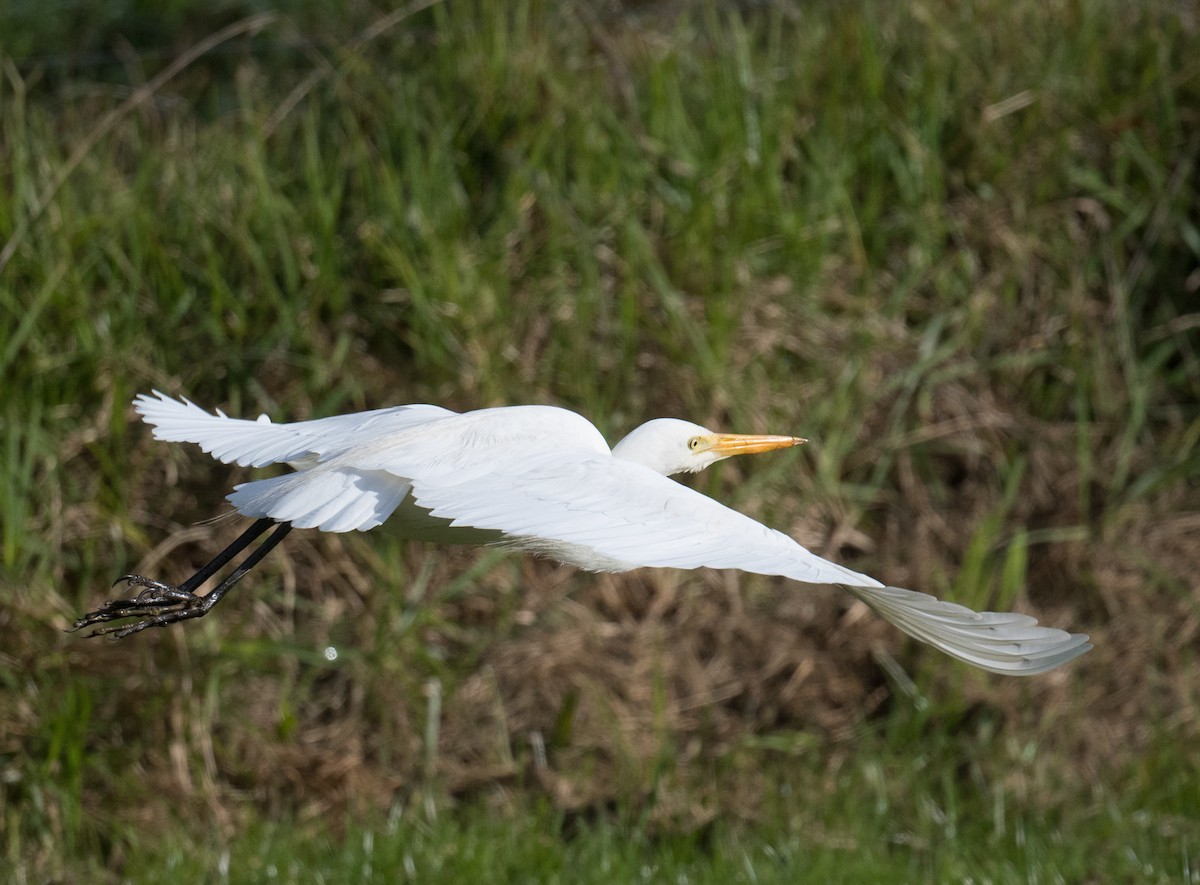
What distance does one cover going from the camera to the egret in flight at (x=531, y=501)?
6.35 ft

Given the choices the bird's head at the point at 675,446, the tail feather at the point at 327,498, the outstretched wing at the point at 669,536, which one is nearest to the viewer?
the outstretched wing at the point at 669,536

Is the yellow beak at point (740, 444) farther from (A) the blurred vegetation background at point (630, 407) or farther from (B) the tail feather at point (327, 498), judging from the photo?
(A) the blurred vegetation background at point (630, 407)

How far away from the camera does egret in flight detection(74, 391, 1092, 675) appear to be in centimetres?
194

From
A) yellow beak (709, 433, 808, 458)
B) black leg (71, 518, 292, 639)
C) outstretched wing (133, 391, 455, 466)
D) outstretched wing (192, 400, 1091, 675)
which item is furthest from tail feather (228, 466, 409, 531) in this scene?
yellow beak (709, 433, 808, 458)

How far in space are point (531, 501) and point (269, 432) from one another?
2.23ft

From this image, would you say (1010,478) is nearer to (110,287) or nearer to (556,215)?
(556,215)

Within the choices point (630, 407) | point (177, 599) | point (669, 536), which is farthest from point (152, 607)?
point (630, 407)

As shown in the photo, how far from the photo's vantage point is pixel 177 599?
2582 millimetres

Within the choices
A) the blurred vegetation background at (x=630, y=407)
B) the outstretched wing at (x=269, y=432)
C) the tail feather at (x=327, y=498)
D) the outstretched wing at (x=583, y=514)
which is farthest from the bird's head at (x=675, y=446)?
the blurred vegetation background at (x=630, y=407)

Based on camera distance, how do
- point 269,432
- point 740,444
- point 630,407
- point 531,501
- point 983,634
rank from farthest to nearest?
point 630,407
point 740,444
point 269,432
point 531,501
point 983,634

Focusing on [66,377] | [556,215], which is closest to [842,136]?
[556,215]

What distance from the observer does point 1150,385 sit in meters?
4.85

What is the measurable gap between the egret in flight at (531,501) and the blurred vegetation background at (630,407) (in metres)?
1.21

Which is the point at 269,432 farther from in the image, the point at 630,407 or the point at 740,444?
the point at 630,407
